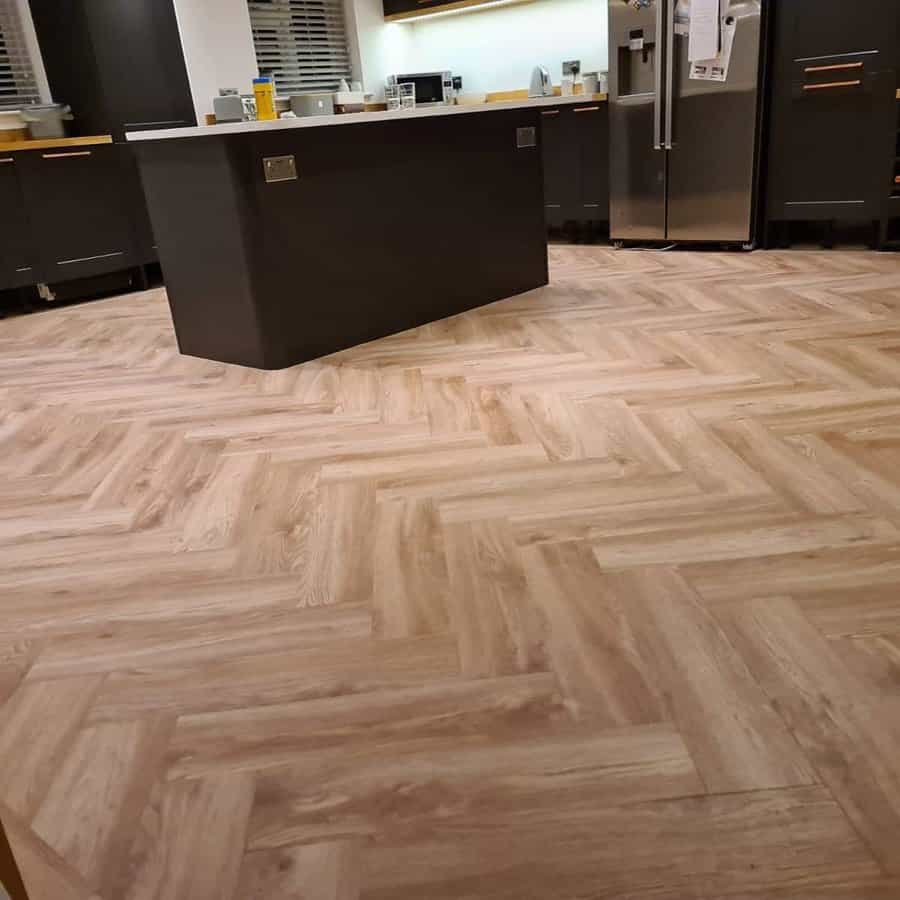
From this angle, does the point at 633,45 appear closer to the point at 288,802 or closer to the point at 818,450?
the point at 818,450

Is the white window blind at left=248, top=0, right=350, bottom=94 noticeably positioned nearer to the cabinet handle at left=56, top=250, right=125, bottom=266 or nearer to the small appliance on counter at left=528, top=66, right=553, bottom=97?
the small appliance on counter at left=528, top=66, right=553, bottom=97

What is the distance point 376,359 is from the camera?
3309mm

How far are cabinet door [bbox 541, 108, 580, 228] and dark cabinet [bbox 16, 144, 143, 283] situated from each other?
2606 millimetres

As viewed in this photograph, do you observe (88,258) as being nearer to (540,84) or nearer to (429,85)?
(429,85)

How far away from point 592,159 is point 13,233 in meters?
3.46

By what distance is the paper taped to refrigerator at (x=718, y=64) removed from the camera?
458cm

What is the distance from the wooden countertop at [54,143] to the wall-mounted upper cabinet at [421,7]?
8.92 feet

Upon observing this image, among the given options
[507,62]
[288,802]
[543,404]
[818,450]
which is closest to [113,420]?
[543,404]

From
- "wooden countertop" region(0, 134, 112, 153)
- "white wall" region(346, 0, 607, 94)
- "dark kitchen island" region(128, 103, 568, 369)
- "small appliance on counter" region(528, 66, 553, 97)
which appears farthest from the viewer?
"white wall" region(346, 0, 607, 94)

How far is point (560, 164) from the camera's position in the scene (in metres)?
5.65

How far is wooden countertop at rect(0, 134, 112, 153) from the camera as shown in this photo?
4.48 metres

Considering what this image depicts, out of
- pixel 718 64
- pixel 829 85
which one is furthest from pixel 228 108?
pixel 829 85

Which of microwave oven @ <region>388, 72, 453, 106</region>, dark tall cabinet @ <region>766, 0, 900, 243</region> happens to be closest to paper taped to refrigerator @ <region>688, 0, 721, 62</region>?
dark tall cabinet @ <region>766, 0, 900, 243</region>

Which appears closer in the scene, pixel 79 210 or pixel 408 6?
pixel 79 210
